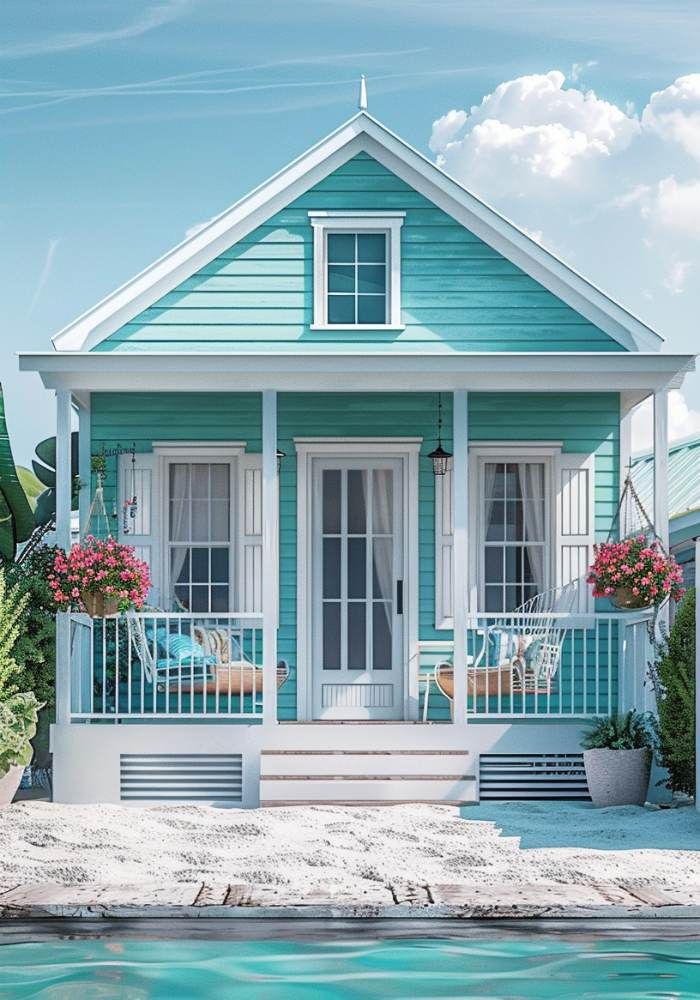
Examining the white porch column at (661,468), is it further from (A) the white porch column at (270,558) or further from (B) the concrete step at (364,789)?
(A) the white porch column at (270,558)

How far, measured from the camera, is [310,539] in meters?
12.3

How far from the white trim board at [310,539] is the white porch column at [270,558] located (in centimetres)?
122

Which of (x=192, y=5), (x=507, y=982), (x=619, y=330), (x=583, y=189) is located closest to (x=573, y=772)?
(x=619, y=330)

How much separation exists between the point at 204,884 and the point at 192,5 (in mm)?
21422

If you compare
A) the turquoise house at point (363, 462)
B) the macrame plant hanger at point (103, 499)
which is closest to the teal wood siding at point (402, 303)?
the turquoise house at point (363, 462)

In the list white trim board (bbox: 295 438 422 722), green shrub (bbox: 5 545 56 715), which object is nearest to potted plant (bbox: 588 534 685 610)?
white trim board (bbox: 295 438 422 722)

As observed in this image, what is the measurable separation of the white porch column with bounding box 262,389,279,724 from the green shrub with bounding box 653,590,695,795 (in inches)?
118

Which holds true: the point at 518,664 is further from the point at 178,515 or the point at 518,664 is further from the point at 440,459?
the point at 178,515

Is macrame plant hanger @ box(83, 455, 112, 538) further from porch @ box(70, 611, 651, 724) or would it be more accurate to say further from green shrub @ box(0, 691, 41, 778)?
green shrub @ box(0, 691, 41, 778)

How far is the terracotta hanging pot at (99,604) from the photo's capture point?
10.6 m

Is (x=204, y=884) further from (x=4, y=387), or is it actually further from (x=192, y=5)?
(x=192, y=5)

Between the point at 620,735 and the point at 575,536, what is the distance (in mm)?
2377

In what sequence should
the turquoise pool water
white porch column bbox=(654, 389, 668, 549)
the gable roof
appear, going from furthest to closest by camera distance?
the gable roof, white porch column bbox=(654, 389, 668, 549), the turquoise pool water

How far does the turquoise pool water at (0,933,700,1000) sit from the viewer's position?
20.0 feet
